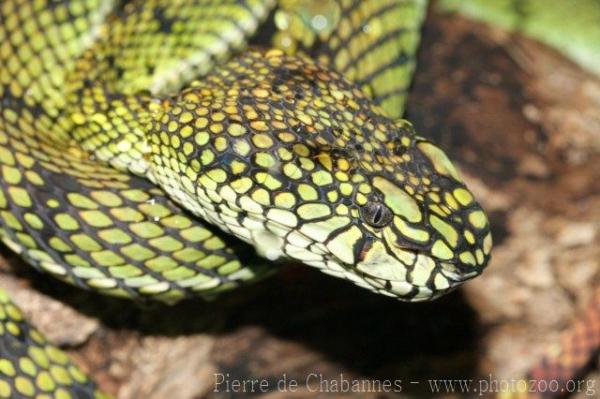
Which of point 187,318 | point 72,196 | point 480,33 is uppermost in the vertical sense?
point 480,33

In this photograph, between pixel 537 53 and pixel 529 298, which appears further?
pixel 537 53

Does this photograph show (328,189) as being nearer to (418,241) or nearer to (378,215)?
(378,215)

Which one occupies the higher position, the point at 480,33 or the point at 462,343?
the point at 480,33

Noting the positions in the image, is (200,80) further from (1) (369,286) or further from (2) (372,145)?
(1) (369,286)

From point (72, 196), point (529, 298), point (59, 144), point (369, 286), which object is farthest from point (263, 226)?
point (529, 298)

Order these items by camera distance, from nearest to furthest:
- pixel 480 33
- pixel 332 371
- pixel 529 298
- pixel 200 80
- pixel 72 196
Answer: pixel 72 196 < pixel 200 80 < pixel 332 371 < pixel 529 298 < pixel 480 33

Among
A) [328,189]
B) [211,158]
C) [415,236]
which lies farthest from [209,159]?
[415,236]
